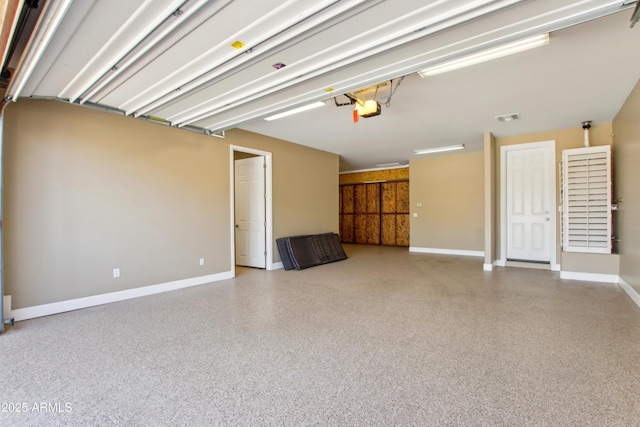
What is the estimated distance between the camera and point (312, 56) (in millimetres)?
2480

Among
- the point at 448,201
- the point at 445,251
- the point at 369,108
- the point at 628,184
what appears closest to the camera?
the point at 369,108

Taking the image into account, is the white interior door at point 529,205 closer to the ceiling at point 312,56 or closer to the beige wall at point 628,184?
the beige wall at point 628,184

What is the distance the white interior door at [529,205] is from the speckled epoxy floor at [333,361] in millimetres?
2041

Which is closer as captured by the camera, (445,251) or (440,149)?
(440,149)

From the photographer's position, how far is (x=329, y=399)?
6.18 feet

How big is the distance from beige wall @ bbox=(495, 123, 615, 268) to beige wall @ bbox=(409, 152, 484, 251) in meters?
1.38

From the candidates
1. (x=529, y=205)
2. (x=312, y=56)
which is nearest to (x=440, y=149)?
(x=529, y=205)

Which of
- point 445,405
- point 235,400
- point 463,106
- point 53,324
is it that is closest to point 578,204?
point 463,106

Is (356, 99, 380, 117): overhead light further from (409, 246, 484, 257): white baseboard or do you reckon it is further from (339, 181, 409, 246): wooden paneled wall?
(339, 181, 409, 246): wooden paneled wall

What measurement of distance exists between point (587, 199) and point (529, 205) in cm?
119

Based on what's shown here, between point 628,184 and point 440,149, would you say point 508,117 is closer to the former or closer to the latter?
point 628,184

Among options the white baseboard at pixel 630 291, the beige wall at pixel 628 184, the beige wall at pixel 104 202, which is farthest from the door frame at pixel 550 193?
the beige wall at pixel 104 202

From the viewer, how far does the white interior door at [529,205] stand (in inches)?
239

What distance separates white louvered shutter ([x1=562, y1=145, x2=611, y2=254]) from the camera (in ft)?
16.2
